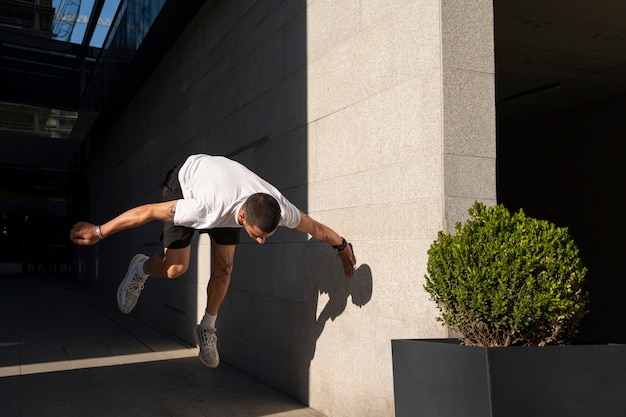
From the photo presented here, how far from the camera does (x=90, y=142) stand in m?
15.5

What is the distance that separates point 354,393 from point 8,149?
70.5 feet

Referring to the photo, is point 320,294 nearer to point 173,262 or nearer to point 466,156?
point 173,262

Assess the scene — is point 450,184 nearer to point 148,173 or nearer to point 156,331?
point 156,331

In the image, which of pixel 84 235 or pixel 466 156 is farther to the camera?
pixel 84 235

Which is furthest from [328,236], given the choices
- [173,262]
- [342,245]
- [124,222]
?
[173,262]

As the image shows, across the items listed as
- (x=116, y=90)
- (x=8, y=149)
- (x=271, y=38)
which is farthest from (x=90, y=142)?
(x=271, y=38)

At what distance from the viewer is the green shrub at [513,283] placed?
2297mm

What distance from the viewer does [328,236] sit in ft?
11.7

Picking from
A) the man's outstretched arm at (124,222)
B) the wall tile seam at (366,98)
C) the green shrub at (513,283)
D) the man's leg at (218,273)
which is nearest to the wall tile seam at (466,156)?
the wall tile seam at (366,98)

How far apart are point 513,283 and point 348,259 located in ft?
4.64

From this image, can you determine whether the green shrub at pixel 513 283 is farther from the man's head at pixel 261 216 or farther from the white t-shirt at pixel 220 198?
the white t-shirt at pixel 220 198

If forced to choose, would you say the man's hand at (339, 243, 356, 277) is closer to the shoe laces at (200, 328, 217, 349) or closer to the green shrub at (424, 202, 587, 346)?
the green shrub at (424, 202, 587, 346)

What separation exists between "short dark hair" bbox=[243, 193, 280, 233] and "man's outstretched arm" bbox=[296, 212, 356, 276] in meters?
0.29

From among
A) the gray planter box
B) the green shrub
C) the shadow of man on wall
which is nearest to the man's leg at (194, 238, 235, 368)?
the shadow of man on wall
